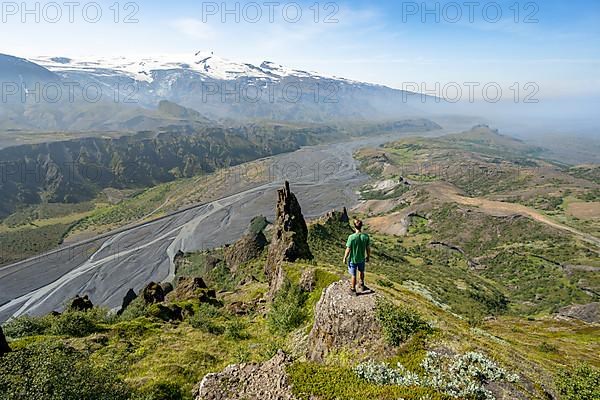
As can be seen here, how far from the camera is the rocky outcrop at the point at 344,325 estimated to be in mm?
16547

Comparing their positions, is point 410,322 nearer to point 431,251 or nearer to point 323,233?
point 323,233

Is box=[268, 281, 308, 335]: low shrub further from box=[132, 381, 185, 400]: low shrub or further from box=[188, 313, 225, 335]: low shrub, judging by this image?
box=[132, 381, 185, 400]: low shrub

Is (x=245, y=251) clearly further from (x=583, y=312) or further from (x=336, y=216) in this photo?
(x=583, y=312)

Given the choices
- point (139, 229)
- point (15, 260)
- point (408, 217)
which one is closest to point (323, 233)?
point (408, 217)

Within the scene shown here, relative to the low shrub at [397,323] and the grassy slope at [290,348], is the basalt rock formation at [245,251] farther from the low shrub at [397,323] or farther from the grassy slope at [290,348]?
the low shrub at [397,323]

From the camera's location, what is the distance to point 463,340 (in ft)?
52.1

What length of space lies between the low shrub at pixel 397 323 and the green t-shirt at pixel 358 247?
2.34 meters

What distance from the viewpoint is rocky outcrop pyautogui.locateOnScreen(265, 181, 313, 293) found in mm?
57344

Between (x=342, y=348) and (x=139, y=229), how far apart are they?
186 metres

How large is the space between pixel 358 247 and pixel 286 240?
44.4 meters

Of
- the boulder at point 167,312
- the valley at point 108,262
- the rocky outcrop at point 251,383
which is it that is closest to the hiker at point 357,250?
the rocky outcrop at point 251,383

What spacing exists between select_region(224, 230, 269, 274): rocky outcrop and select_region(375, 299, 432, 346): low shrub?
242 feet

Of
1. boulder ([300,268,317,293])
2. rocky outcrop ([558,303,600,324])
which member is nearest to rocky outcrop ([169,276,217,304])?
boulder ([300,268,317,293])

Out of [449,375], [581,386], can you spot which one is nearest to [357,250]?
[449,375]
